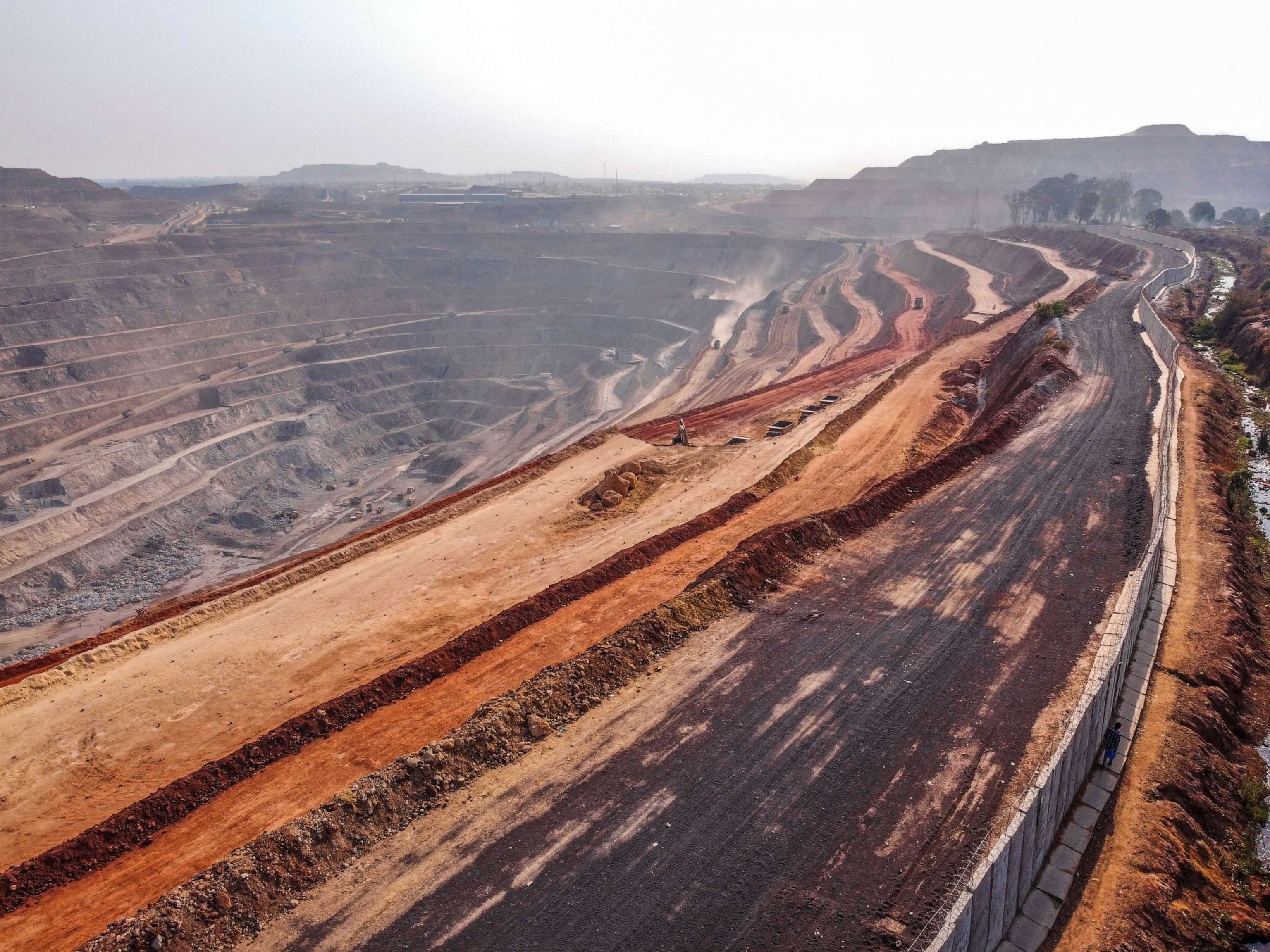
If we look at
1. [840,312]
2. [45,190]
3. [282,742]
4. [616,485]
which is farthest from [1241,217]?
[45,190]

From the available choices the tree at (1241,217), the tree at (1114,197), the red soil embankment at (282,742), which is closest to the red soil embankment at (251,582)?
the red soil embankment at (282,742)

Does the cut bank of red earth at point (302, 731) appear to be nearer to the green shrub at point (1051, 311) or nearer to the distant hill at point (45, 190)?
the green shrub at point (1051, 311)

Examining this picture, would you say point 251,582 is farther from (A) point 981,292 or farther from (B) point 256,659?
(A) point 981,292

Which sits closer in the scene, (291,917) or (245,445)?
(291,917)

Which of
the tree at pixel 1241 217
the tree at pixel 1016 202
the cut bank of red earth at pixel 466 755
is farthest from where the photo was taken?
the tree at pixel 1016 202

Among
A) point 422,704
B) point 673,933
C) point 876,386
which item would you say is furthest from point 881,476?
point 673,933

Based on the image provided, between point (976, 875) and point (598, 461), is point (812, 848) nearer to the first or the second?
point (976, 875)
